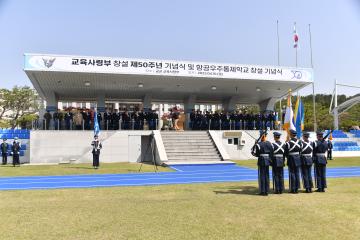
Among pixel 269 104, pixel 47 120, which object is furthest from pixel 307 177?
pixel 269 104

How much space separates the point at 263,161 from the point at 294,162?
100 cm

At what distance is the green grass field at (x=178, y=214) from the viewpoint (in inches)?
245

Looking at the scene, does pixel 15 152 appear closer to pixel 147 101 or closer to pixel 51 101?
pixel 51 101

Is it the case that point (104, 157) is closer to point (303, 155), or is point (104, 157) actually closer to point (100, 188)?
point (100, 188)

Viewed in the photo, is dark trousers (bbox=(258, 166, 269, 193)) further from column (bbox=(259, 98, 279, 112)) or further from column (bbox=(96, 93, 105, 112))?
column (bbox=(259, 98, 279, 112))

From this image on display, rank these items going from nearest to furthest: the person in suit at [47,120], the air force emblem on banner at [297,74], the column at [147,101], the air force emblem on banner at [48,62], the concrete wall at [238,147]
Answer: the air force emblem on banner at [48,62]
the person in suit at [47,120]
the concrete wall at [238,147]
the air force emblem on banner at [297,74]
the column at [147,101]

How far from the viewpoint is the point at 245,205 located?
858cm

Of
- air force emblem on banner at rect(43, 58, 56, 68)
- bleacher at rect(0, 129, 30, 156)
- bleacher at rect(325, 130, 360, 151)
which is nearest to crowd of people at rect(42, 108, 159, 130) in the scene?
bleacher at rect(0, 129, 30, 156)

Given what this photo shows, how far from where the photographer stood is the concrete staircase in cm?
2188

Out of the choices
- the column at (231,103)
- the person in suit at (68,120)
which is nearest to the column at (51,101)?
the person in suit at (68,120)

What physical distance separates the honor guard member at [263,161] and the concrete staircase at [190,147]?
10571mm

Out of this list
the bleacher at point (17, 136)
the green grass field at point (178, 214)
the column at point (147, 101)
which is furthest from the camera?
the column at point (147, 101)

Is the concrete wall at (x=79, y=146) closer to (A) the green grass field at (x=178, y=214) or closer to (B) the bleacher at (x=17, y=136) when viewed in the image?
(B) the bleacher at (x=17, y=136)

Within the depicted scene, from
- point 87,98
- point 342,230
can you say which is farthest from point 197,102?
point 342,230
